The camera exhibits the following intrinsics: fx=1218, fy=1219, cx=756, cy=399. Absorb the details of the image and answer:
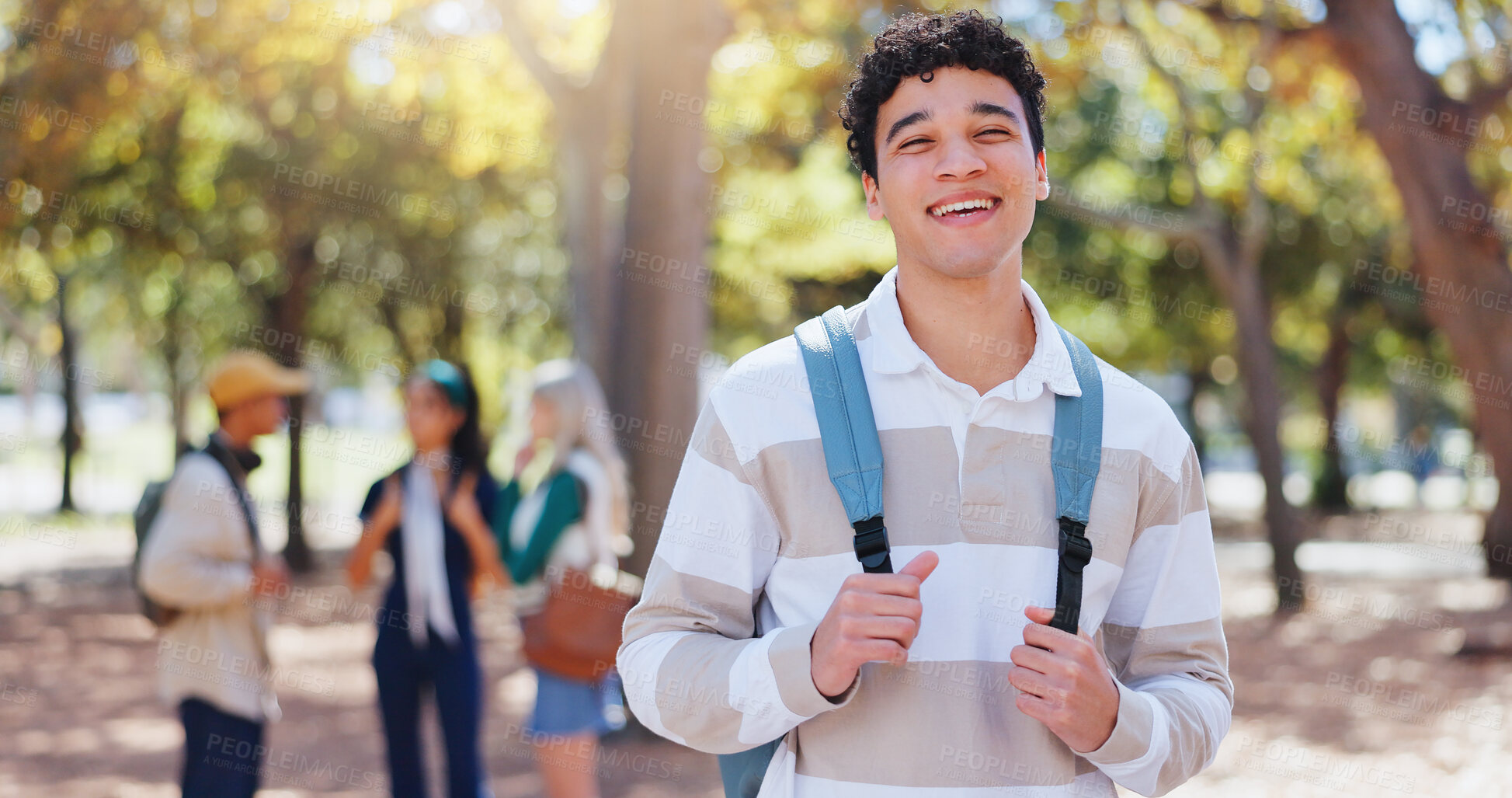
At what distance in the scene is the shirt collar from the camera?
74.3 inches

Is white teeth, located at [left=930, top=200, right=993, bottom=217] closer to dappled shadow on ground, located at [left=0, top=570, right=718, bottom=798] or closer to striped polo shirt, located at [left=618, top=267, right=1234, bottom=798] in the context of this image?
striped polo shirt, located at [left=618, top=267, right=1234, bottom=798]

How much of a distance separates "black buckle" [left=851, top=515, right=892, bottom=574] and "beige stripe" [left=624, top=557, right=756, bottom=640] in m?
0.21

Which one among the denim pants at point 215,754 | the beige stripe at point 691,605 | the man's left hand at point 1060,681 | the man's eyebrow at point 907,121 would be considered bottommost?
the denim pants at point 215,754

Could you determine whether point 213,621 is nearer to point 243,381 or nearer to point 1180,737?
point 243,381

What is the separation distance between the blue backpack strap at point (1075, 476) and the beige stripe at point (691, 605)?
46cm

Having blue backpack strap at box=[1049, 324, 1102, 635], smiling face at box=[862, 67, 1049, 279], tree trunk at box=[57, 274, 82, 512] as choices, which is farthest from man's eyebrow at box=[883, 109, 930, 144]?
tree trunk at box=[57, 274, 82, 512]

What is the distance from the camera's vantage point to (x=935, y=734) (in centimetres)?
175

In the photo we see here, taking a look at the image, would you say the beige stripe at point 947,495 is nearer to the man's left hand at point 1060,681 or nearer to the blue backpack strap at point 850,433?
the blue backpack strap at point 850,433

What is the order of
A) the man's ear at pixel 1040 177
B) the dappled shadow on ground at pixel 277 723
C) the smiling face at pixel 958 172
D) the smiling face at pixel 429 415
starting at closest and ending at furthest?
Result: the smiling face at pixel 958 172 → the man's ear at pixel 1040 177 → the smiling face at pixel 429 415 → the dappled shadow on ground at pixel 277 723

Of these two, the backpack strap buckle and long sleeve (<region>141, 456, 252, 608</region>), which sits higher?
the backpack strap buckle

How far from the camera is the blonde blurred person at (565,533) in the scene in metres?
5.01

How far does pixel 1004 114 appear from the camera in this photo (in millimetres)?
1964

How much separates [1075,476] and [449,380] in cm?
408

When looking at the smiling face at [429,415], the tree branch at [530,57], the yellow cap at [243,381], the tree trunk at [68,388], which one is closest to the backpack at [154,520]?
the yellow cap at [243,381]
